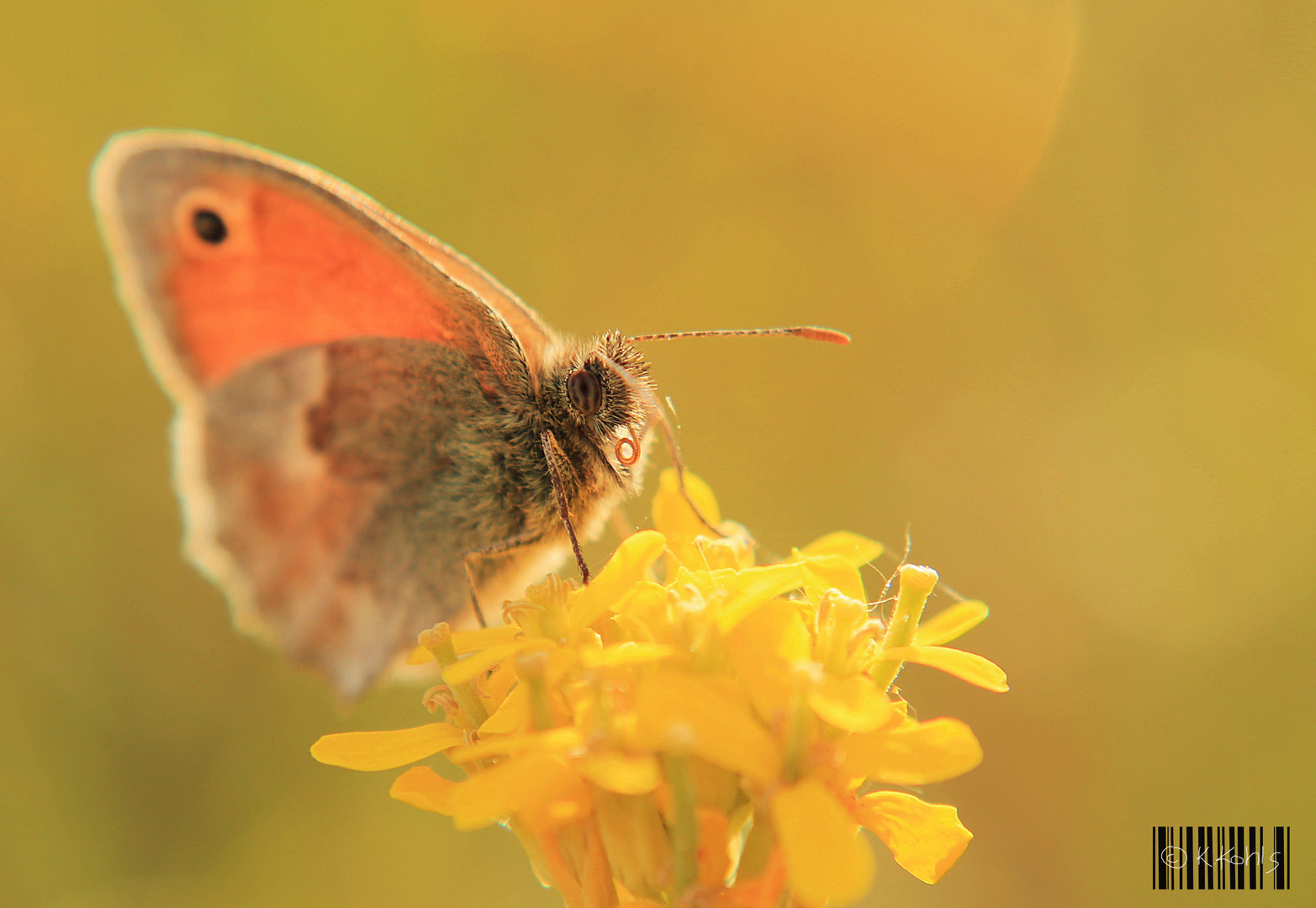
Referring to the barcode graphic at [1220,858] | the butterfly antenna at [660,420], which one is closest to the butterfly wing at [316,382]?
the butterfly antenna at [660,420]

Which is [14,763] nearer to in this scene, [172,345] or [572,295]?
[172,345]

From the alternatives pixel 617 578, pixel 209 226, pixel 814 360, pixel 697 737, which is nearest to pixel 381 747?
pixel 617 578

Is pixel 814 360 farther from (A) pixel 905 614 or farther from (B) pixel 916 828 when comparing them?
(B) pixel 916 828

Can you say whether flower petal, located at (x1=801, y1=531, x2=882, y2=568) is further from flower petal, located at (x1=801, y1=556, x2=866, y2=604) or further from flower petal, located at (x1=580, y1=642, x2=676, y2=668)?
flower petal, located at (x1=580, y1=642, x2=676, y2=668)

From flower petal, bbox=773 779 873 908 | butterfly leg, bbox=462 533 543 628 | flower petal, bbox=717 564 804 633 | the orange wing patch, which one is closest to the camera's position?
flower petal, bbox=773 779 873 908

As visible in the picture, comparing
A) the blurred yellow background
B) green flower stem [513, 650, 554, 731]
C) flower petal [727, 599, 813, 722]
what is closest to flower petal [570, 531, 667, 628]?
green flower stem [513, 650, 554, 731]

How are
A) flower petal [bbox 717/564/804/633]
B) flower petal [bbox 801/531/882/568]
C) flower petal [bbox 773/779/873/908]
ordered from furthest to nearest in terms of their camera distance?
flower petal [bbox 801/531/882/568] < flower petal [bbox 717/564/804/633] < flower petal [bbox 773/779/873/908]
